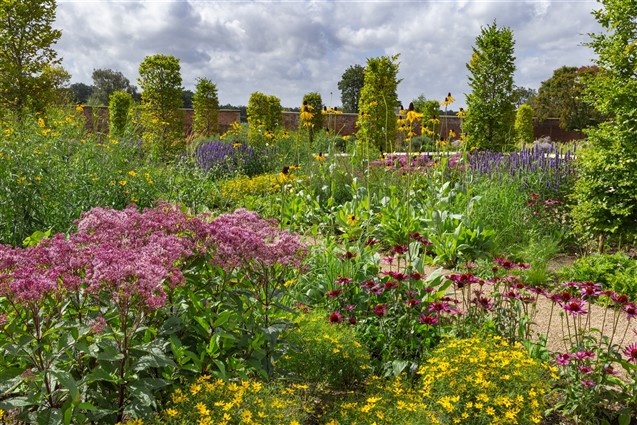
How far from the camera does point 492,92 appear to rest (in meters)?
10.8

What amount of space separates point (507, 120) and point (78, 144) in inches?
310

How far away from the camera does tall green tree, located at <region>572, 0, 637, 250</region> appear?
20.5 feet

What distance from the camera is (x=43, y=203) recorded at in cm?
507

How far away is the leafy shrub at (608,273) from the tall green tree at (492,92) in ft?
16.9

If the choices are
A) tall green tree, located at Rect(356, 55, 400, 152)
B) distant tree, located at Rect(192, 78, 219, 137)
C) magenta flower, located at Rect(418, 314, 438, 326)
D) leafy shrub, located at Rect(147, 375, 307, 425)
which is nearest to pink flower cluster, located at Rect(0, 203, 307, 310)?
leafy shrub, located at Rect(147, 375, 307, 425)

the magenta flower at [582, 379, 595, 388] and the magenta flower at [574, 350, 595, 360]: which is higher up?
the magenta flower at [574, 350, 595, 360]

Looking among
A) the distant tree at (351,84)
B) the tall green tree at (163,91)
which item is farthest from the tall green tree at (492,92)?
the distant tree at (351,84)

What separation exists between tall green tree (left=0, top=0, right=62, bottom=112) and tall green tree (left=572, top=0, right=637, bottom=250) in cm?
1277

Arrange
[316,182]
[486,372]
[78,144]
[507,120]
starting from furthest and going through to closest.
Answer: [507,120]
[316,182]
[78,144]
[486,372]

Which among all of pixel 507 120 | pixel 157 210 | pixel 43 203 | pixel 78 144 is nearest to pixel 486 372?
pixel 157 210

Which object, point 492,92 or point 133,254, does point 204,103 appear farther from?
point 133,254

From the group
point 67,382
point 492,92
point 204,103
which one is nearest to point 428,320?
point 67,382

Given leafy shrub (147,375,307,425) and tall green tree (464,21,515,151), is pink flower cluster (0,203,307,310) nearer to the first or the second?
leafy shrub (147,375,307,425)

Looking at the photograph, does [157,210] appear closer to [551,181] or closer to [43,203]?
[43,203]
